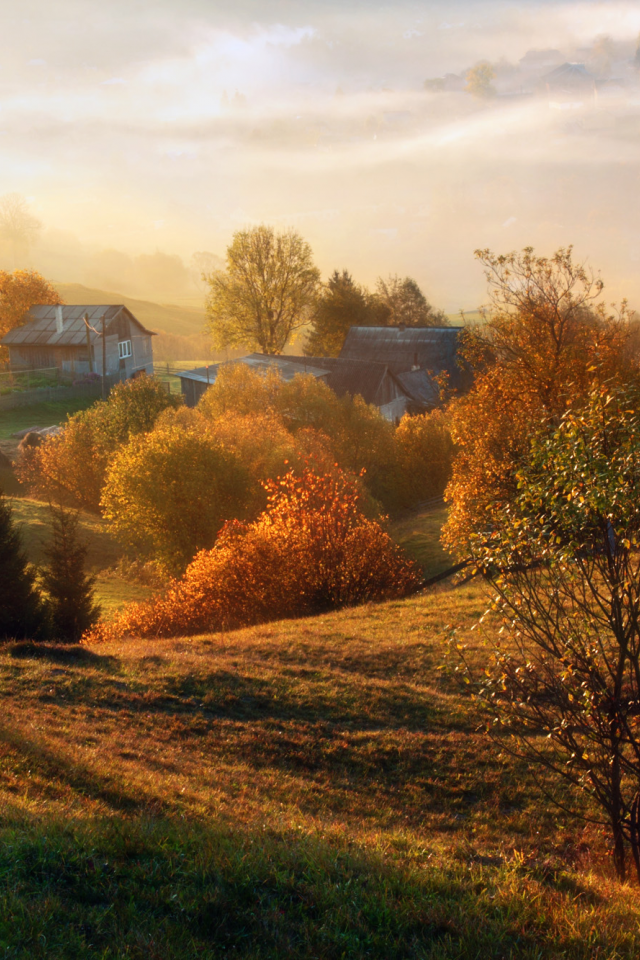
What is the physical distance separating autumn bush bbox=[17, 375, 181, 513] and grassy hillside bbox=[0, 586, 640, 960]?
33548 mm

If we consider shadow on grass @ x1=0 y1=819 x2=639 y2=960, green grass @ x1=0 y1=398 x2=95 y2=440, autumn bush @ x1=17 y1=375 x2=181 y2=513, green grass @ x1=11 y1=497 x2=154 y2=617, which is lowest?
green grass @ x1=11 y1=497 x2=154 y2=617

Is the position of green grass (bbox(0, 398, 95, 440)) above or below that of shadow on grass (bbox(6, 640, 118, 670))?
above

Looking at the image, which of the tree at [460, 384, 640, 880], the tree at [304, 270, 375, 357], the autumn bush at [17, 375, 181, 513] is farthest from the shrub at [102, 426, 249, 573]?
the tree at [304, 270, 375, 357]

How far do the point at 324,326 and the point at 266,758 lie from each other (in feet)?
272

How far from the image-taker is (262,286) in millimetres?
86812

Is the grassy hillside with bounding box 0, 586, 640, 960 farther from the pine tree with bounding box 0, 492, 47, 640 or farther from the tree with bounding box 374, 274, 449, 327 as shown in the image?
the tree with bounding box 374, 274, 449, 327

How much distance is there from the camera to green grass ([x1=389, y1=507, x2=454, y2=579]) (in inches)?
1146

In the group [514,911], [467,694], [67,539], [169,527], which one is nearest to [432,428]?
[169,527]

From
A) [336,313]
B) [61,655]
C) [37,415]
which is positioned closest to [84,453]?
[37,415]

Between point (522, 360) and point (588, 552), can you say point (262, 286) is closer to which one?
point (522, 360)

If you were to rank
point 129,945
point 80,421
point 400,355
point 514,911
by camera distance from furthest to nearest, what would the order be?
point 400,355 < point 80,421 < point 514,911 < point 129,945

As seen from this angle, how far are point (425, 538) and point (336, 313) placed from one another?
6125cm

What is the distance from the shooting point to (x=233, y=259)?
284 ft

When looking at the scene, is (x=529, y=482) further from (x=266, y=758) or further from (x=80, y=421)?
(x=80, y=421)
